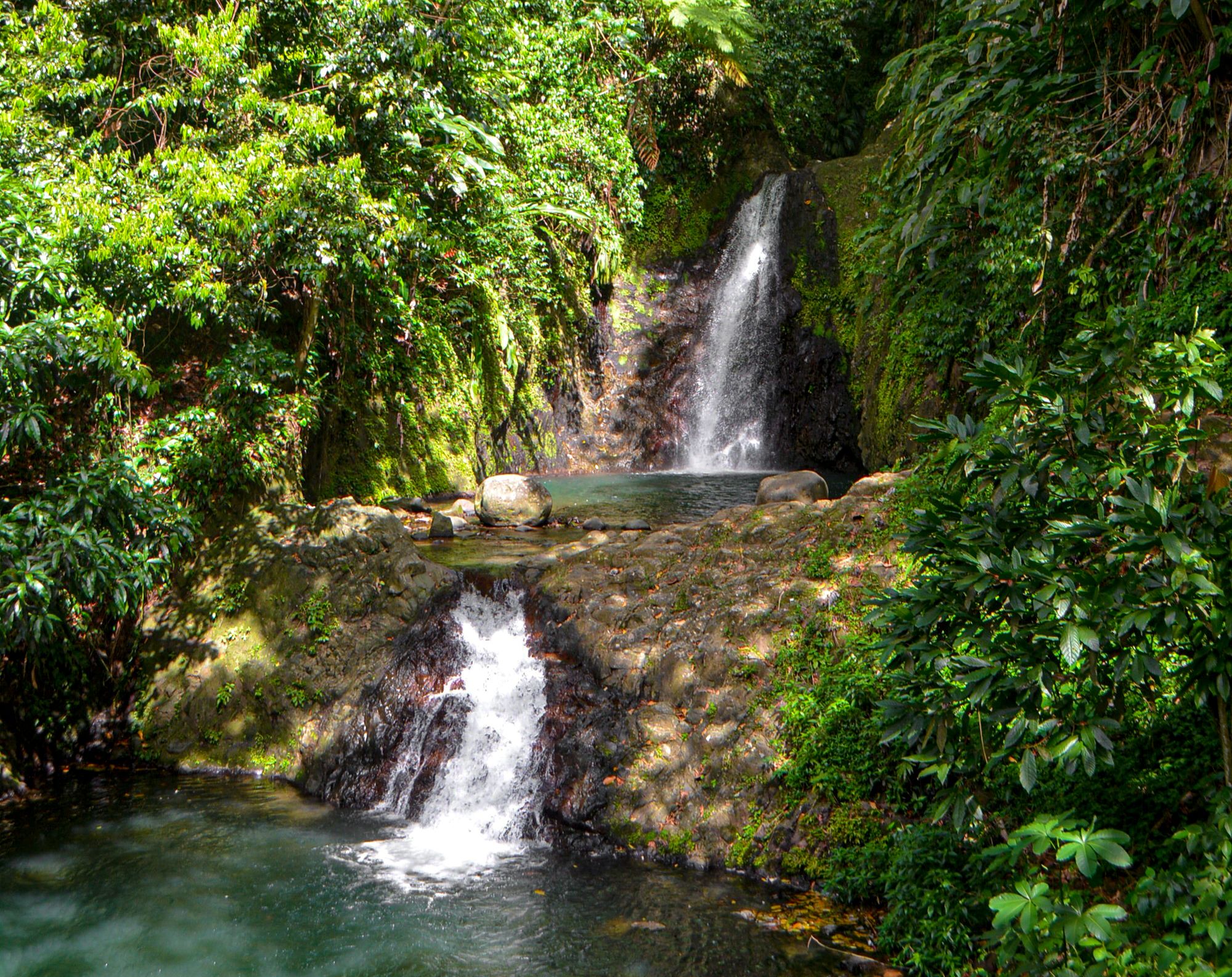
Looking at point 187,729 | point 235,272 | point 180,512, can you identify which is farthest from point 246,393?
point 187,729

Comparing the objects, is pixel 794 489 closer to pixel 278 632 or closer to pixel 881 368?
pixel 881 368

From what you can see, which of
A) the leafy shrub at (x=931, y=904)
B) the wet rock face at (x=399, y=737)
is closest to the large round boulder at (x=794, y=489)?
the wet rock face at (x=399, y=737)

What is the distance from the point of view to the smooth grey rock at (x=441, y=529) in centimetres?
1059

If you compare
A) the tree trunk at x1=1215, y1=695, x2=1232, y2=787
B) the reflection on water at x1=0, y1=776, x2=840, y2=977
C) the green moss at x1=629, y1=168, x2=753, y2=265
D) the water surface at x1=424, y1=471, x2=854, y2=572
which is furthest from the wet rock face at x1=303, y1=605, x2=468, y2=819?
the green moss at x1=629, y1=168, x2=753, y2=265

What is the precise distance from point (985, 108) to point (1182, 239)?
1.41 metres

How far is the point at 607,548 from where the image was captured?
8.42 m

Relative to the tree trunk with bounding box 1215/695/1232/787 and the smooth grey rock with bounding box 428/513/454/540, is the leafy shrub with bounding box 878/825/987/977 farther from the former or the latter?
the smooth grey rock with bounding box 428/513/454/540

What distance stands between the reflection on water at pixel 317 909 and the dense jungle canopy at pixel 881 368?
88 cm

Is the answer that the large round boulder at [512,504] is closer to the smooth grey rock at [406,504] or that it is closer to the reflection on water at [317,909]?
the smooth grey rock at [406,504]

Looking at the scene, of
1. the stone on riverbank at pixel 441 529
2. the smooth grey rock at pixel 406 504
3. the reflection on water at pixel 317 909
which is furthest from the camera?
the smooth grey rock at pixel 406 504

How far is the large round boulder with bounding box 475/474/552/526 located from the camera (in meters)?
11.2

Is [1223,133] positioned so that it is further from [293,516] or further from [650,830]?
[293,516]

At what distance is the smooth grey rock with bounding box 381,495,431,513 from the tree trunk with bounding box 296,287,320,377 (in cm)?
265

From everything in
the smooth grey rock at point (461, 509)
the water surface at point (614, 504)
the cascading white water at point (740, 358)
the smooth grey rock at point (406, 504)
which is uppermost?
the cascading white water at point (740, 358)
